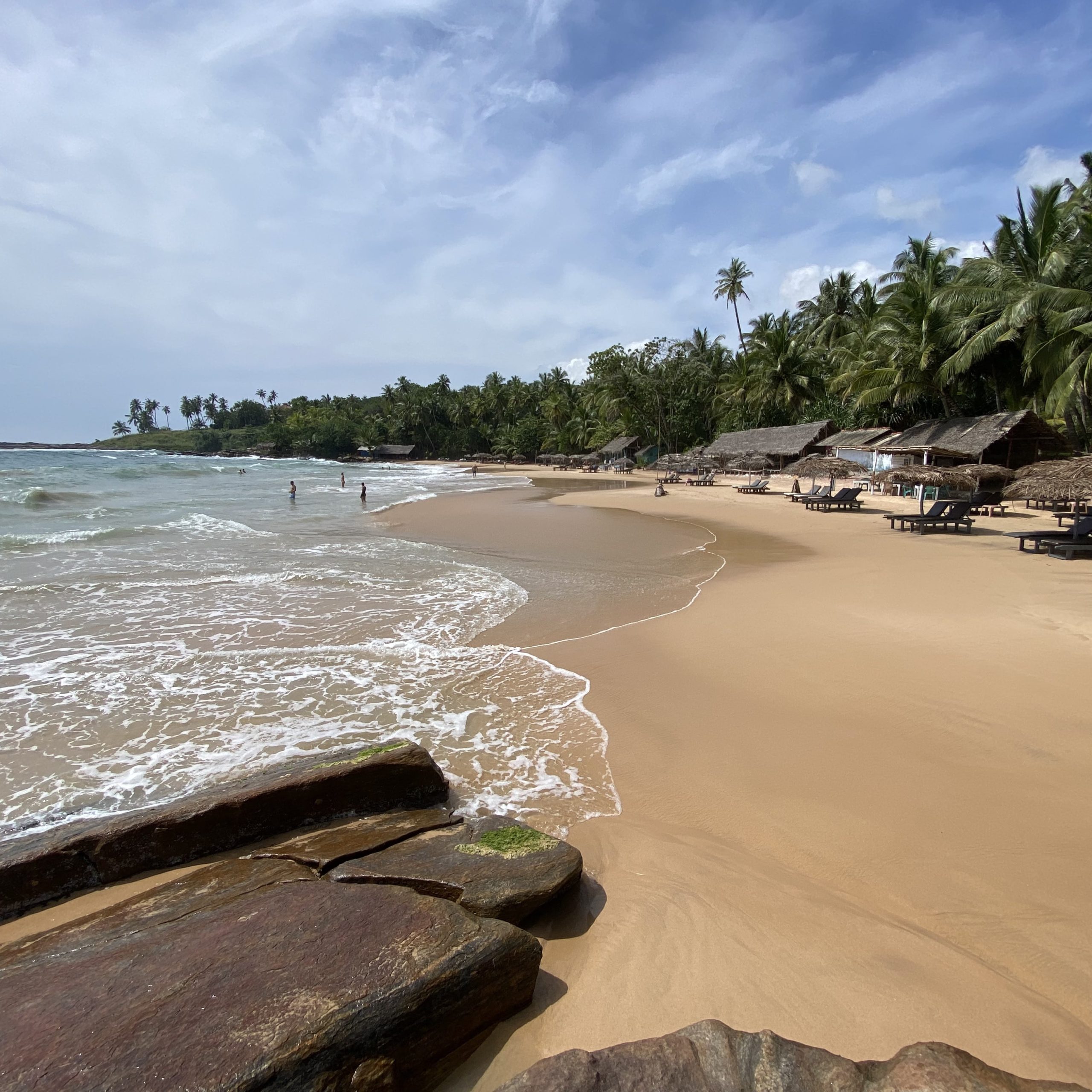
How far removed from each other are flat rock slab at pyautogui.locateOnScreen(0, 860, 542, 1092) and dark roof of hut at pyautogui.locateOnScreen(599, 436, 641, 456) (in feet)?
177

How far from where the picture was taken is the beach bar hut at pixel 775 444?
3566 centimetres

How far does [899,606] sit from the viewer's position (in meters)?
9.12

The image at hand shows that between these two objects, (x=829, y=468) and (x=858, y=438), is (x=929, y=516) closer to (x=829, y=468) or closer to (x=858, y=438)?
(x=829, y=468)

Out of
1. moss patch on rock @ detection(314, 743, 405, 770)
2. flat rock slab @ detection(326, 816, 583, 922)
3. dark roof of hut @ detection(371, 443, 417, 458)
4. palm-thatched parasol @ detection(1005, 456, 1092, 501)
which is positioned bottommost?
flat rock slab @ detection(326, 816, 583, 922)

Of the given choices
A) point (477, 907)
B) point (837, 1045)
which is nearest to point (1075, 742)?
point (837, 1045)

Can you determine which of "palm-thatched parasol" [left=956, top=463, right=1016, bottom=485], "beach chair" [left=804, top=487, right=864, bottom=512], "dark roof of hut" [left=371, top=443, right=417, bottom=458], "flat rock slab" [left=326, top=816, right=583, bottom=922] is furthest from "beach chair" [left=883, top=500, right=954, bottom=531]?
Result: "dark roof of hut" [left=371, top=443, right=417, bottom=458]

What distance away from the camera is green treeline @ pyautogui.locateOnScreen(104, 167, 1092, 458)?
21562 millimetres

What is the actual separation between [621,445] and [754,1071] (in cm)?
5497

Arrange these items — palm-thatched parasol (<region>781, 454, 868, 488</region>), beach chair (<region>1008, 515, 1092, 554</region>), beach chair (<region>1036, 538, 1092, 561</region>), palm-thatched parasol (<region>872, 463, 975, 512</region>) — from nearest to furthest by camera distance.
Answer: beach chair (<region>1036, 538, 1092, 561</region>) → beach chair (<region>1008, 515, 1092, 554</region>) → palm-thatched parasol (<region>872, 463, 975, 512</region>) → palm-thatched parasol (<region>781, 454, 868, 488</region>)

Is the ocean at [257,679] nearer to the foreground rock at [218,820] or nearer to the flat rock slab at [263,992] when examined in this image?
the foreground rock at [218,820]

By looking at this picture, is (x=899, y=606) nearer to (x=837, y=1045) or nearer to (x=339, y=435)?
(x=837, y=1045)

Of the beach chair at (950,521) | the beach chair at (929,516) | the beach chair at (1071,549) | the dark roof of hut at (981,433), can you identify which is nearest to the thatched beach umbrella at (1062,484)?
the beach chair at (1071,549)

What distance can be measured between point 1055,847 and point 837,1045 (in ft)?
8.11

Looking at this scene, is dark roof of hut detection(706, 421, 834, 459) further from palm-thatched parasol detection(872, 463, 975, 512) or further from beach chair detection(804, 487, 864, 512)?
palm-thatched parasol detection(872, 463, 975, 512)
